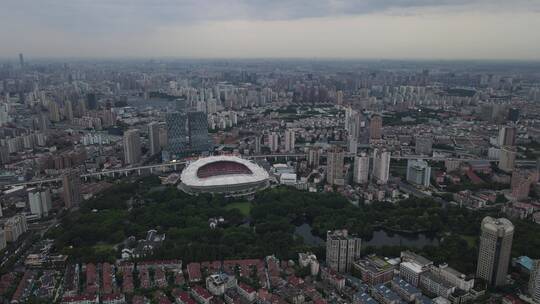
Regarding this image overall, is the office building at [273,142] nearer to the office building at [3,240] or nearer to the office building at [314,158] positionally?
the office building at [314,158]

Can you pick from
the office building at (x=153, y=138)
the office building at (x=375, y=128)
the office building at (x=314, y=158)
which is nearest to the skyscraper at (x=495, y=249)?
the office building at (x=314, y=158)

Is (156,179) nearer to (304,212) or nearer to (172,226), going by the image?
(172,226)

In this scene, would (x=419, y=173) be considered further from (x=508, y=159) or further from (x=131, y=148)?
(x=131, y=148)

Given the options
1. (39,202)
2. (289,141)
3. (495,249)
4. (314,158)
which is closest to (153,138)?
(289,141)

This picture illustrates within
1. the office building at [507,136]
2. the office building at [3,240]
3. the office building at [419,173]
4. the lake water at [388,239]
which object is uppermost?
the office building at [507,136]

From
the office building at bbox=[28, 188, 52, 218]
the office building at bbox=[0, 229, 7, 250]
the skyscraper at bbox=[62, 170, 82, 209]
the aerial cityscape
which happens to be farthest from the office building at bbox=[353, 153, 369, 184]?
the office building at bbox=[0, 229, 7, 250]

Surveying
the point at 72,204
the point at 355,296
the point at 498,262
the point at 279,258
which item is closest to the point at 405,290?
the point at 355,296
